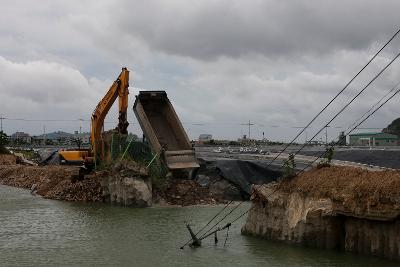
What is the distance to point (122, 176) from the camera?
25.8m

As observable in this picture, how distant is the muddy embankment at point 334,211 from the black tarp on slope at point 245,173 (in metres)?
11.4

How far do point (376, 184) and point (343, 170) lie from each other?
1.90 metres

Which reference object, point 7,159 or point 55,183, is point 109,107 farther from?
point 7,159

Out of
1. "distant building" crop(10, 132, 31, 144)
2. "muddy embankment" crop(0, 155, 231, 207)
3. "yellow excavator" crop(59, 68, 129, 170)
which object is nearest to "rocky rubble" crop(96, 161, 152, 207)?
"muddy embankment" crop(0, 155, 231, 207)

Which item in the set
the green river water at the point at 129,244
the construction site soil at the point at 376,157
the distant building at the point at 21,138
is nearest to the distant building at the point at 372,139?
the construction site soil at the point at 376,157

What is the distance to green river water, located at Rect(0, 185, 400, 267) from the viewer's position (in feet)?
43.5

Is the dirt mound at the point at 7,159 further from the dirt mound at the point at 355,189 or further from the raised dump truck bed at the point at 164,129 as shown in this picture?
the dirt mound at the point at 355,189

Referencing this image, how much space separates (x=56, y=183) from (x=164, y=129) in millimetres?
7574

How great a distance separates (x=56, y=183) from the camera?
1219 inches

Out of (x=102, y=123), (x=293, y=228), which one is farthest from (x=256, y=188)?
(x=102, y=123)

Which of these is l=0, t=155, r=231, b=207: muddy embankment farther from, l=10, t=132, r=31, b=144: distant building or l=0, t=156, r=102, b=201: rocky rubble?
l=10, t=132, r=31, b=144: distant building

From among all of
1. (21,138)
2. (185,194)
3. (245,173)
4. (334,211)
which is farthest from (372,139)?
(21,138)

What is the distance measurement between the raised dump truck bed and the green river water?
3.92 m

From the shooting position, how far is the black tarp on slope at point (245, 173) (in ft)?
92.1
